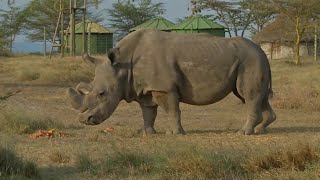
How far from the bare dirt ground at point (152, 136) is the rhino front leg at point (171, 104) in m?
0.29

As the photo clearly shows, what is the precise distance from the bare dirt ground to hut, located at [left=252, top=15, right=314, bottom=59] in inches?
1128

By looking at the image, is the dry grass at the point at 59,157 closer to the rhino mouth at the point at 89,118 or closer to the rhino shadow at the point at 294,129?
the rhino mouth at the point at 89,118

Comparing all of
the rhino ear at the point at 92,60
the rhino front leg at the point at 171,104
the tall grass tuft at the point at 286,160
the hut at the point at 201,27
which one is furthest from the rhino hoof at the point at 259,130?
the hut at the point at 201,27

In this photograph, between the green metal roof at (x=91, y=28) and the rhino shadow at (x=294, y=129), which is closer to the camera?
the rhino shadow at (x=294, y=129)

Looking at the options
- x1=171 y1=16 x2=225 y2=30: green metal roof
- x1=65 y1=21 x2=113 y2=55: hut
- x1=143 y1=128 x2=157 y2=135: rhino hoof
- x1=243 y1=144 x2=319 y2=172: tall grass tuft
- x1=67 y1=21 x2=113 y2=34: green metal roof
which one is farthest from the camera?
x1=65 y1=21 x2=113 y2=55: hut

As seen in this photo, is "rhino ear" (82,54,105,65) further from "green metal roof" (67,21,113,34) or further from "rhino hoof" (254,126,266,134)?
"green metal roof" (67,21,113,34)

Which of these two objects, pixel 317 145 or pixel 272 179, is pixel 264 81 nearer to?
pixel 317 145

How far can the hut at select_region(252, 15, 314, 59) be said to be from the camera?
48875 mm

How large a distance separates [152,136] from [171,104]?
2.18 ft

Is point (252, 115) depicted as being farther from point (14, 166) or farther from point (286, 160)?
point (14, 166)

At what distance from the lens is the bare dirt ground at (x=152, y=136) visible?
878 centimetres

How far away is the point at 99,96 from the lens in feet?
40.1

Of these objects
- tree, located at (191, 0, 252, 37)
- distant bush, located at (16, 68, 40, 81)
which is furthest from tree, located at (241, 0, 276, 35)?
distant bush, located at (16, 68, 40, 81)

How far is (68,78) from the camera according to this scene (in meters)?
28.5
